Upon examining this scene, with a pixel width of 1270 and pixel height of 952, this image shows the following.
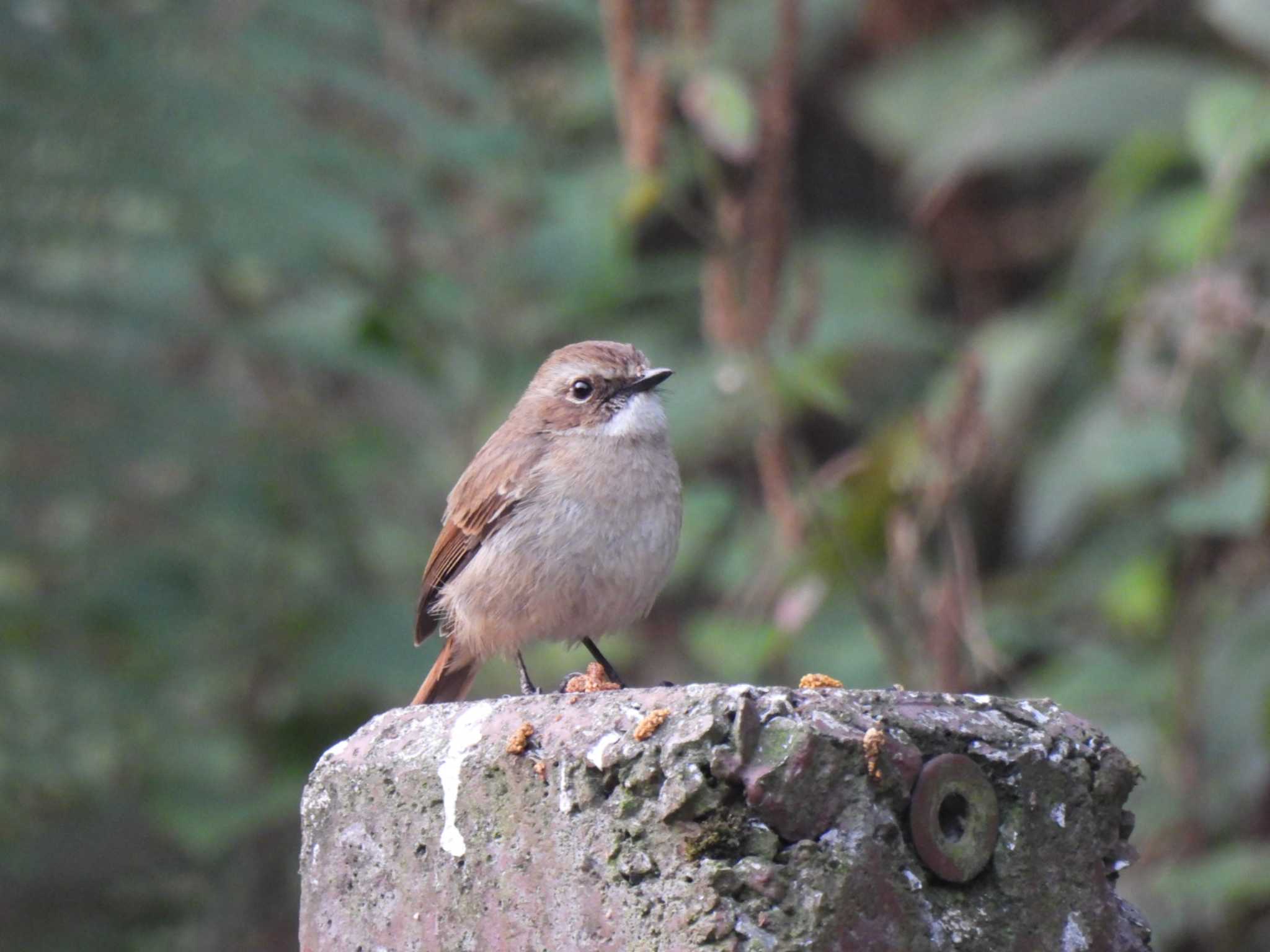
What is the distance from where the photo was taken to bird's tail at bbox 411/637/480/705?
4.33 metres

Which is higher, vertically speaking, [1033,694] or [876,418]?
[876,418]

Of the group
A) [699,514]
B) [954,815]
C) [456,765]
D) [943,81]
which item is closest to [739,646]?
[699,514]

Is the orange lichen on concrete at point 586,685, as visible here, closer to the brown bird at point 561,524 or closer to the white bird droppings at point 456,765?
the white bird droppings at point 456,765

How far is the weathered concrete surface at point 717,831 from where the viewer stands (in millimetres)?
2100

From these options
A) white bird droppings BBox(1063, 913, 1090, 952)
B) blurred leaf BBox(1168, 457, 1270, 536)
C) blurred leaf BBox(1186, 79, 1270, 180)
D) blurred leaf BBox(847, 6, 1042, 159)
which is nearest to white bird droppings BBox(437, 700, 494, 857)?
white bird droppings BBox(1063, 913, 1090, 952)

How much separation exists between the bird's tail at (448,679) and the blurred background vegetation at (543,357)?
1.10m

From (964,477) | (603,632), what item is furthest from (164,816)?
(964,477)

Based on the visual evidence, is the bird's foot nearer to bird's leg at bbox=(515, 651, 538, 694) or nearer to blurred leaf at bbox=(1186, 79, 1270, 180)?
bird's leg at bbox=(515, 651, 538, 694)

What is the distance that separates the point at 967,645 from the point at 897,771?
9.86 ft

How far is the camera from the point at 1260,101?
17.2 ft

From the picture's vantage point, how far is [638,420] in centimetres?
429

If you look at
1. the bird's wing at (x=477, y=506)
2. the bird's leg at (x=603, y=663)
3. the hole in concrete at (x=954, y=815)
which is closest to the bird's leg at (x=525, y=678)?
the bird's leg at (x=603, y=663)

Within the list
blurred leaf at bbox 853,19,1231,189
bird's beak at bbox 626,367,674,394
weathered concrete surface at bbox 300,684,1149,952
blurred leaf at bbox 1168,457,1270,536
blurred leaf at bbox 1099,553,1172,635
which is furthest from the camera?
blurred leaf at bbox 853,19,1231,189

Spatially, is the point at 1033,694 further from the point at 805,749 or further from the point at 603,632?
the point at 805,749
